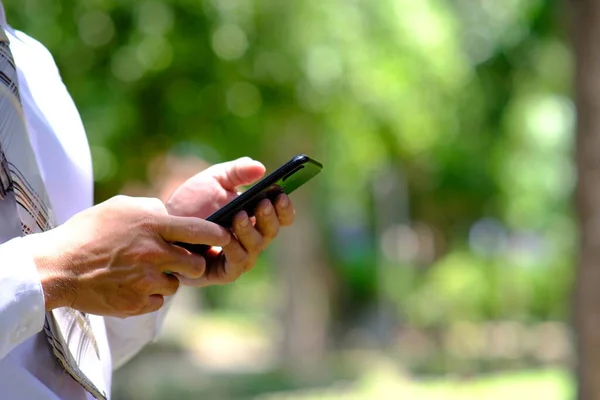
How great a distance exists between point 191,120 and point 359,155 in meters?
4.53

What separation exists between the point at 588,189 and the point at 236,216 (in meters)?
4.47

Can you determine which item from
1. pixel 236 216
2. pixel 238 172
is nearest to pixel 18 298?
pixel 236 216

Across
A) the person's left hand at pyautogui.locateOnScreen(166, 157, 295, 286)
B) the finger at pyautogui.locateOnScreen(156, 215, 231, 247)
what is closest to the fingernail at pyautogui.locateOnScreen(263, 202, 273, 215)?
the person's left hand at pyautogui.locateOnScreen(166, 157, 295, 286)

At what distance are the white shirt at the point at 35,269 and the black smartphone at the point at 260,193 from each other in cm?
23

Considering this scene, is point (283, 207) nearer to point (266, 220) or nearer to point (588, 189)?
point (266, 220)

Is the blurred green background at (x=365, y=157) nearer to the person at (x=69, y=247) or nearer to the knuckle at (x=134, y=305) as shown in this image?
the person at (x=69, y=247)

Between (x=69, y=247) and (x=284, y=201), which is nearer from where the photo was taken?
(x=69, y=247)

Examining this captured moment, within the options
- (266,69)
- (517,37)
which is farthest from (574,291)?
(517,37)

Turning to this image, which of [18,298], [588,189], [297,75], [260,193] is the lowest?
[18,298]

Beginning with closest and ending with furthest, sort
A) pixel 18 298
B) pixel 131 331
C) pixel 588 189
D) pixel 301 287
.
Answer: pixel 18 298
pixel 131 331
pixel 588 189
pixel 301 287

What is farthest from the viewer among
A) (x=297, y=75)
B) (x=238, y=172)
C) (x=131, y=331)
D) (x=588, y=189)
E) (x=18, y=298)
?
(x=297, y=75)

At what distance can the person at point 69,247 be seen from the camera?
126 cm

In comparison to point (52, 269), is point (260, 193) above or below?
above

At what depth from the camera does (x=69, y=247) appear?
1.26 meters
